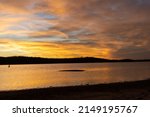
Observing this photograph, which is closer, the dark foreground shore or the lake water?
the dark foreground shore

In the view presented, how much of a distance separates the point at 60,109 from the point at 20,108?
1503mm

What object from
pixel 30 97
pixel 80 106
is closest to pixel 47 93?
pixel 30 97

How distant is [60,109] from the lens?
35.8 ft

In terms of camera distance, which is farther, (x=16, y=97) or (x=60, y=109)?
(x=16, y=97)

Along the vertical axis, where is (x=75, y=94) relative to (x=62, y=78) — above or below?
above

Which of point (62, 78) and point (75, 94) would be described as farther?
point (62, 78)

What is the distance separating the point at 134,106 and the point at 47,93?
10.6 metres

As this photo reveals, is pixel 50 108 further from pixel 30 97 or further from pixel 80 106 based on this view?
pixel 30 97

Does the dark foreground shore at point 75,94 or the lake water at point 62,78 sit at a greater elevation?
the dark foreground shore at point 75,94

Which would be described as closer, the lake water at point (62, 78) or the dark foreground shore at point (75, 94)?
the dark foreground shore at point (75, 94)

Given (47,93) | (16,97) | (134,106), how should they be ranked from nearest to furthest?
(134,106)
(16,97)
(47,93)

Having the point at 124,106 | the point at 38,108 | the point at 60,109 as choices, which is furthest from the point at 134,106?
the point at 38,108

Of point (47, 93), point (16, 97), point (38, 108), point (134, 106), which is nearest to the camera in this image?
point (38, 108)

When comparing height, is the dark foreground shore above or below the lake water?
above
